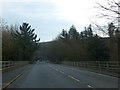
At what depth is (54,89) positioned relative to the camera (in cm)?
1870

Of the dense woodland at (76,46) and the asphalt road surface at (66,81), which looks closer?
the asphalt road surface at (66,81)

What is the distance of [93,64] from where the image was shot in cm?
5191

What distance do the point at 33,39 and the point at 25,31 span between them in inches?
515

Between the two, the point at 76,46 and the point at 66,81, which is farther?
the point at 76,46

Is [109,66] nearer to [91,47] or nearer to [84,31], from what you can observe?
[91,47]

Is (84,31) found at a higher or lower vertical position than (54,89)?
higher

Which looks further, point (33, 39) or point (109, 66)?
point (33, 39)

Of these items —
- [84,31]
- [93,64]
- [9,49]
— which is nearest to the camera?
[93,64]

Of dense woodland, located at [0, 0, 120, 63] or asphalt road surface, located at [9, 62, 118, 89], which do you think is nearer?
asphalt road surface, located at [9, 62, 118, 89]

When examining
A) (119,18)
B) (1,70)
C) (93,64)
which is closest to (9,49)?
(93,64)

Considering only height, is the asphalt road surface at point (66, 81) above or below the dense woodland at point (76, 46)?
below

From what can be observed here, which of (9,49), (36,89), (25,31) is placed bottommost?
(36,89)

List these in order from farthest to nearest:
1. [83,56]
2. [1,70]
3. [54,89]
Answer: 1. [83,56]
2. [1,70]
3. [54,89]

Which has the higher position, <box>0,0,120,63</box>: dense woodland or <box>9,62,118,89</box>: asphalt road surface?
<box>0,0,120,63</box>: dense woodland
